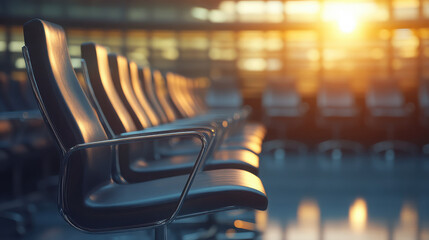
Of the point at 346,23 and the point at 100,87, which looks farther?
the point at 346,23

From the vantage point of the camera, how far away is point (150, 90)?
10.6ft

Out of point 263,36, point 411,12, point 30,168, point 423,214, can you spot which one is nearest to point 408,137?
point 411,12

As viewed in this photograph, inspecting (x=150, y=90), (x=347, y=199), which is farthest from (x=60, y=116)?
(x=347, y=199)

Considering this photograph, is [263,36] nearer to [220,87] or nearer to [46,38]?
[220,87]

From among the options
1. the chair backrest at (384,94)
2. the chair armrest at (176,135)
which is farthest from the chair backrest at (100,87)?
the chair backrest at (384,94)

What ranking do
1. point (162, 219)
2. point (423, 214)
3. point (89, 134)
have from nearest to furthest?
point (162, 219) < point (89, 134) < point (423, 214)

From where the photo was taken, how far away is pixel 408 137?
8023 millimetres

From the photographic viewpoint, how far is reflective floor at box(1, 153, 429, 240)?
281 centimetres

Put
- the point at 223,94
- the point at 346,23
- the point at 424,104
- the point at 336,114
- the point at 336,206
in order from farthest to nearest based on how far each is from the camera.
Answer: the point at 346,23 → the point at 223,94 → the point at 424,104 → the point at 336,114 → the point at 336,206

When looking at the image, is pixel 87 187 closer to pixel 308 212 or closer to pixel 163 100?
pixel 308 212

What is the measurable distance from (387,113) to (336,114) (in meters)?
0.71

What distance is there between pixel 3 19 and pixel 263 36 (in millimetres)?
5002

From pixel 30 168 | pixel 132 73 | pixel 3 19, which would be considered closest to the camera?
pixel 132 73

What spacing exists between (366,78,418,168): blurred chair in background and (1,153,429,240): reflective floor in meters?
0.58
